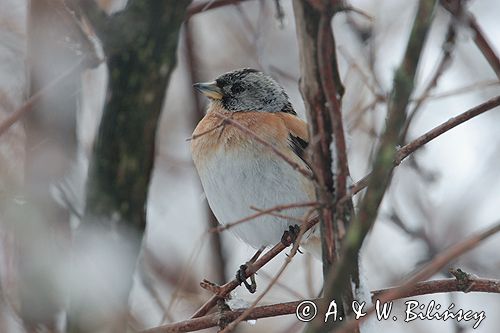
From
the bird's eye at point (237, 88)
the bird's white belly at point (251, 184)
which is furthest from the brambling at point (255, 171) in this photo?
the bird's eye at point (237, 88)

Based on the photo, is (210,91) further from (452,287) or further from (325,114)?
(325,114)

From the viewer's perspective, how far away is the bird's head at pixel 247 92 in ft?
16.4

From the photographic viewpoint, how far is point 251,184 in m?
4.20

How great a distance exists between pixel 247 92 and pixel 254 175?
42.3 inches

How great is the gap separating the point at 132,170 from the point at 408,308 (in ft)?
5.55

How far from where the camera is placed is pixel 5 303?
10.9ft

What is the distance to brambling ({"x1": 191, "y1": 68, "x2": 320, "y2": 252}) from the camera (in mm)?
4184

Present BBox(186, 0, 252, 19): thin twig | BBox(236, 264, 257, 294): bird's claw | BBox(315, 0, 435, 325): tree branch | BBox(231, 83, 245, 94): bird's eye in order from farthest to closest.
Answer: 1. BBox(231, 83, 245, 94): bird's eye
2. BBox(186, 0, 252, 19): thin twig
3. BBox(236, 264, 257, 294): bird's claw
4. BBox(315, 0, 435, 325): tree branch

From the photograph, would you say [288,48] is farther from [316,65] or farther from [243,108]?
[316,65]

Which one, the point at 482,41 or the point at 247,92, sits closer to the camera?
the point at 482,41

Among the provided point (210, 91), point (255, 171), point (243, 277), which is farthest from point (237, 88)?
point (243, 277)

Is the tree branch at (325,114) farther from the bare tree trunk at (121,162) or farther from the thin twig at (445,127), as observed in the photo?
the bare tree trunk at (121,162)

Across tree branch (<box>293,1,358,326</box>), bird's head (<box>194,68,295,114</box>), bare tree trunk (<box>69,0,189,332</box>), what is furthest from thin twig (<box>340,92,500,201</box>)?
bird's head (<box>194,68,295,114</box>)

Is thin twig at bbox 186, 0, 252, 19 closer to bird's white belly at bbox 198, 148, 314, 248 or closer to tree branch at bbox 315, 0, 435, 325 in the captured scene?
bird's white belly at bbox 198, 148, 314, 248
